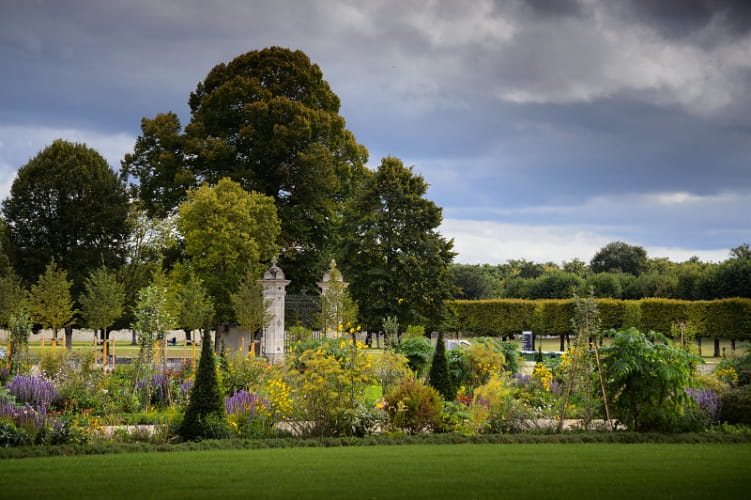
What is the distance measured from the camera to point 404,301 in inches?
1324

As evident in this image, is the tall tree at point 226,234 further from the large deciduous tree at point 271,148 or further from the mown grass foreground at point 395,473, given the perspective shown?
the mown grass foreground at point 395,473

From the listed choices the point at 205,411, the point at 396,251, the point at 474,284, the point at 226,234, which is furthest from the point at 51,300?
the point at 474,284

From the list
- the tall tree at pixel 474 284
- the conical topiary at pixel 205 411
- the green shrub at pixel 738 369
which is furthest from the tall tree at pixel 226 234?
the tall tree at pixel 474 284

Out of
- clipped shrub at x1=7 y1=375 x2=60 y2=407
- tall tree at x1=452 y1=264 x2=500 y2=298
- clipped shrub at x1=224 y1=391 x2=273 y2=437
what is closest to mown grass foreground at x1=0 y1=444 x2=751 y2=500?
clipped shrub at x1=224 y1=391 x2=273 y2=437

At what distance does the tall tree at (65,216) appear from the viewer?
3488 centimetres

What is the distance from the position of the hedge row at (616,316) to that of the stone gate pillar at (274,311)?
13.6 m

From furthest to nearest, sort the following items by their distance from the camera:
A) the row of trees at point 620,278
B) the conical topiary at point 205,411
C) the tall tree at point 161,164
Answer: the row of trees at point 620,278 → the tall tree at point 161,164 → the conical topiary at point 205,411

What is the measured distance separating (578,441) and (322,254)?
2301cm

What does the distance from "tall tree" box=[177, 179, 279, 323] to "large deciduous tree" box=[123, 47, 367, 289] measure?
3031 millimetres

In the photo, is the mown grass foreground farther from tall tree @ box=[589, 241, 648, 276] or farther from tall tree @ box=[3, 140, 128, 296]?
tall tree @ box=[589, 241, 648, 276]

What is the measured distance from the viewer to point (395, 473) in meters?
7.62

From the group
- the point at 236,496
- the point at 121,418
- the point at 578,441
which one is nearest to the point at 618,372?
the point at 578,441

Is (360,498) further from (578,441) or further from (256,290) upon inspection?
(256,290)

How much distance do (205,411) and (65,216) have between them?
2863 centimetres
